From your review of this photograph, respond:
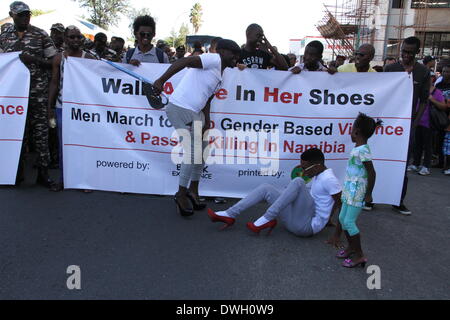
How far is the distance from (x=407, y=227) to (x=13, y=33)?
5.14 meters

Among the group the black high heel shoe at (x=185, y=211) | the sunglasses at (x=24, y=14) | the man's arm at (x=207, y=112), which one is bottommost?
the black high heel shoe at (x=185, y=211)

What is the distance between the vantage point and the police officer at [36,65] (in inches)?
194

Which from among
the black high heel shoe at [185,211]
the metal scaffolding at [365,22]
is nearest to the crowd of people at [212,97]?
the black high heel shoe at [185,211]

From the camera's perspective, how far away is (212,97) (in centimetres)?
454

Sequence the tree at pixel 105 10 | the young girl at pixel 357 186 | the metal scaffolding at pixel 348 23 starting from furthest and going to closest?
the tree at pixel 105 10
the metal scaffolding at pixel 348 23
the young girl at pixel 357 186

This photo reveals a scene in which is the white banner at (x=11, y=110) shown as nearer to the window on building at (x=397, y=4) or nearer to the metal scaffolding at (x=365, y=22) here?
the metal scaffolding at (x=365, y=22)

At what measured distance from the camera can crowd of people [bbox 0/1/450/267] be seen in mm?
3352

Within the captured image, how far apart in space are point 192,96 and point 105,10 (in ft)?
138

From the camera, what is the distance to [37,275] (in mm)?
2924

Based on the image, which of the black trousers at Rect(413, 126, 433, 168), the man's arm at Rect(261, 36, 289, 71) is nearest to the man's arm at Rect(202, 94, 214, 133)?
the man's arm at Rect(261, 36, 289, 71)

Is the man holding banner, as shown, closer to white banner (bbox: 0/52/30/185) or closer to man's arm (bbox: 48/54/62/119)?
man's arm (bbox: 48/54/62/119)

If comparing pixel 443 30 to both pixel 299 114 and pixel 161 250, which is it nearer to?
pixel 299 114

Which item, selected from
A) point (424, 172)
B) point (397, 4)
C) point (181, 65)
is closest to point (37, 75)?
point (181, 65)

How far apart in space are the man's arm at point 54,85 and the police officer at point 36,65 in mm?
135
